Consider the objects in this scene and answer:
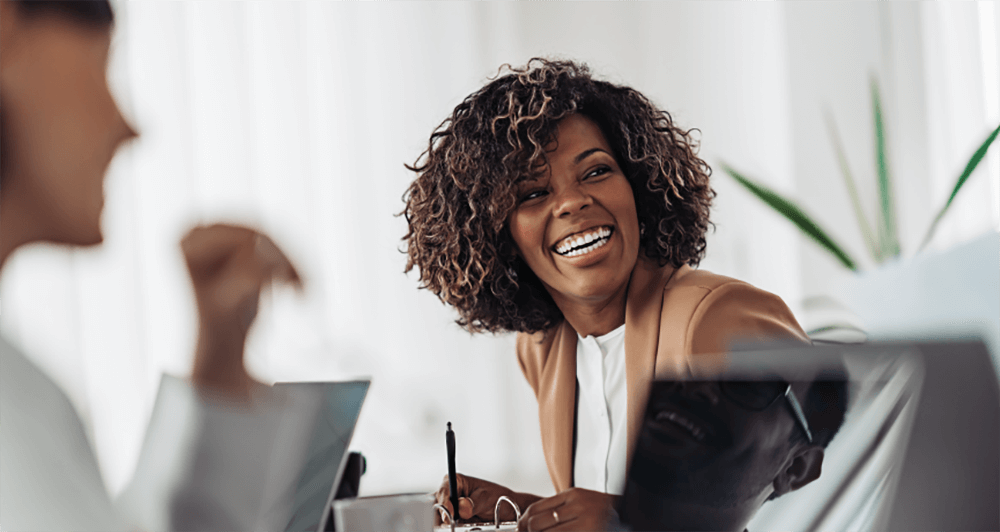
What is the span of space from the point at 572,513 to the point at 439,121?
5.75 feet

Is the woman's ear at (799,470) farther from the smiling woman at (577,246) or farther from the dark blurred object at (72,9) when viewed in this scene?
the dark blurred object at (72,9)

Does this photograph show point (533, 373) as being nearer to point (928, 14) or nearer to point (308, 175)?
point (308, 175)

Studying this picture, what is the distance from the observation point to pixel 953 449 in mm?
527

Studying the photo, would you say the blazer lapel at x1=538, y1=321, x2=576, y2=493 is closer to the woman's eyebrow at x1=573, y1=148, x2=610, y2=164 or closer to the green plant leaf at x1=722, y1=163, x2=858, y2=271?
the woman's eyebrow at x1=573, y1=148, x2=610, y2=164

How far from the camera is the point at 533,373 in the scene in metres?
1.41

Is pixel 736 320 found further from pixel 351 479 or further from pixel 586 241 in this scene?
pixel 351 479

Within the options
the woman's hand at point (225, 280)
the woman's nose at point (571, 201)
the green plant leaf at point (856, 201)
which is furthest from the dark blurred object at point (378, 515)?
the green plant leaf at point (856, 201)

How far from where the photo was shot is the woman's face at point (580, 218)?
1.13 meters

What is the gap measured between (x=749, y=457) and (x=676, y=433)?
0.06m

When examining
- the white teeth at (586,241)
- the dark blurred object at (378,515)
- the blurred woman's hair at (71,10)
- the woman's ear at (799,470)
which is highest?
the blurred woman's hair at (71,10)

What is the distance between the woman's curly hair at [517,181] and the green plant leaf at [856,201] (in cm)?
102

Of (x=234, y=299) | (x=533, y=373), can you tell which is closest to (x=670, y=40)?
(x=533, y=373)

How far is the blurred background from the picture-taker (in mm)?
1866

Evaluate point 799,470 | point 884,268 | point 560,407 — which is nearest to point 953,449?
point 799,470
